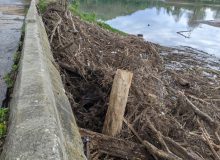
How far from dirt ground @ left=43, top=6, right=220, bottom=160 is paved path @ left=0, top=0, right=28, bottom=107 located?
1.21 metres

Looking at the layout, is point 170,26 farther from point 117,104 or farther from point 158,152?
point 158,152

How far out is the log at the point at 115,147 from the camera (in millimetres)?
5293

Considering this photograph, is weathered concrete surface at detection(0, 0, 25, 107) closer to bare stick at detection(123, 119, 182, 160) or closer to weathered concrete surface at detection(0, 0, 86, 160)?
weathered concrete surface at detection(0, 0, 86, 160)

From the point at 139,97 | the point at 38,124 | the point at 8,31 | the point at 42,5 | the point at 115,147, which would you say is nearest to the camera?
the point at 38,124

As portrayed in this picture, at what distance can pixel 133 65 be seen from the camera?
891 cm

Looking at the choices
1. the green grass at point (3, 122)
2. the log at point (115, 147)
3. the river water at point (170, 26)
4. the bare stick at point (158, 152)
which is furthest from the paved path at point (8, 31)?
the river water at point (170, 26)

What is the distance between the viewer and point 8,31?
12.2 metres

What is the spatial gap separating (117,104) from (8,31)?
788 centimetres

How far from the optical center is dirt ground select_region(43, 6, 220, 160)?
5.88 metres

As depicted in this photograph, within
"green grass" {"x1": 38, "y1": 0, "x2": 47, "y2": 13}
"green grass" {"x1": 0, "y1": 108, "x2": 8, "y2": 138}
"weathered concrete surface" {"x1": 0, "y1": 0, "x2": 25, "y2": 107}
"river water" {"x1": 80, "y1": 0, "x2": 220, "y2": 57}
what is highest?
"green grass" {"x1": 38, "y1": 0, "x2": 47, "y2": 13}

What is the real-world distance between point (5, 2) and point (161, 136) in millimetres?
15134

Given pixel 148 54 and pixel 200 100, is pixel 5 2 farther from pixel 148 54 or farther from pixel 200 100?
pixel 200 100

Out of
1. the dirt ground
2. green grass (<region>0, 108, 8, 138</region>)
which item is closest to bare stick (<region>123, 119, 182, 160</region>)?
the dirt ground

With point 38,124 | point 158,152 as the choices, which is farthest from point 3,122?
point 158,152
